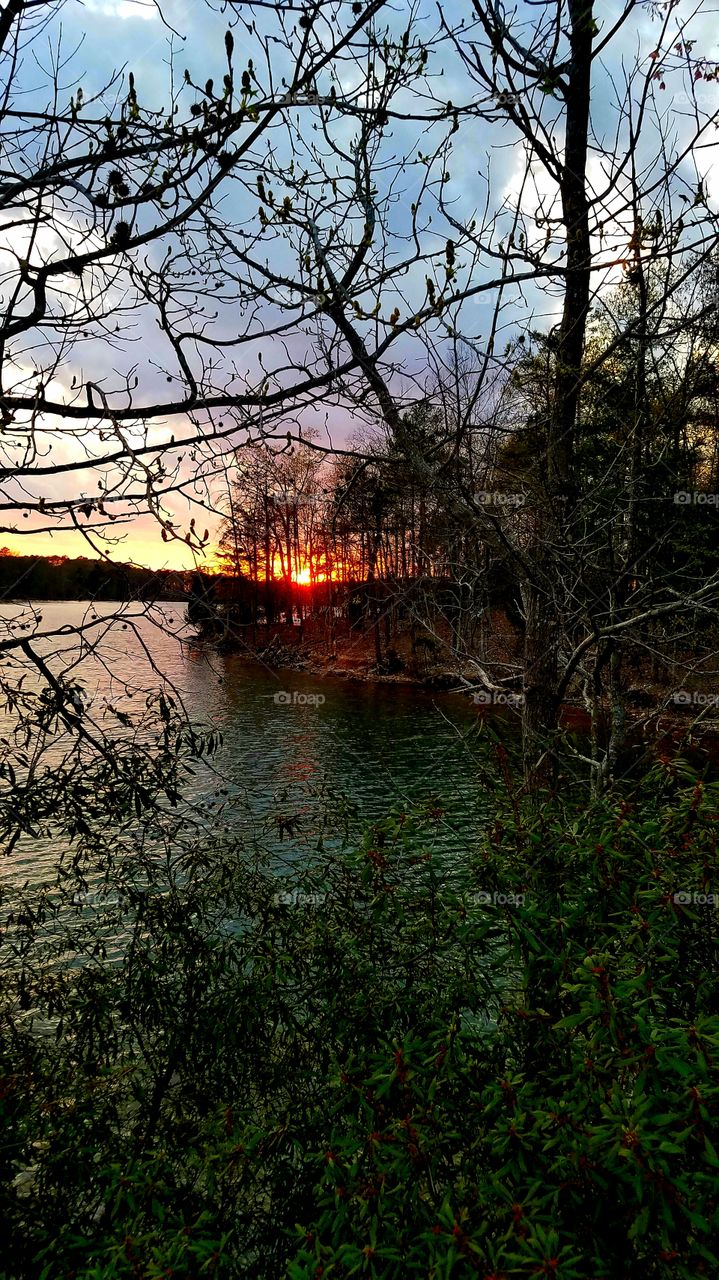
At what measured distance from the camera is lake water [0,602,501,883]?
3.83 meters

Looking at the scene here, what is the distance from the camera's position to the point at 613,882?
8.41 feet

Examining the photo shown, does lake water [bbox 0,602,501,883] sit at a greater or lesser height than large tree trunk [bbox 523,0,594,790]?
lesser

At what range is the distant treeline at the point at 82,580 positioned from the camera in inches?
106

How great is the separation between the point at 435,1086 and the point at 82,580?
2342 millimetres

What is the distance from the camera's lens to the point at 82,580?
2986 millimetres

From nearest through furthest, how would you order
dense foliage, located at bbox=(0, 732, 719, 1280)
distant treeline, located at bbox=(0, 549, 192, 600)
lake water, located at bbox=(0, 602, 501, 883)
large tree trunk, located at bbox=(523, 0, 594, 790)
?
dense foliage, located at bbox=(0, 732, 719, 1280) → distant treeline, located at bbox=(0, 549, 192, 600) → large tree trunk, located at bbox=(523, 0, 594, 790) → lake water, located at bbox=(0, 602, 501, 883)

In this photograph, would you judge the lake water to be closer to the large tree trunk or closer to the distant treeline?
the distant treeline

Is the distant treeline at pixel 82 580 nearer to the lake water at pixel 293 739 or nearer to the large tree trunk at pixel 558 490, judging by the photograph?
the lake water at pixel 293 739

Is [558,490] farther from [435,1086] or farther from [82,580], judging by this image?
[435,1086]

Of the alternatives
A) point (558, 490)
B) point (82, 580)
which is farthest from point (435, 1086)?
point (558, 490)

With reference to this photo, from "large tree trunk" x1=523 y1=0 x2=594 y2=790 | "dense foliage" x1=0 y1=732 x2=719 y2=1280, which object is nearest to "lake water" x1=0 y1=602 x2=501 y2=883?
"large tree trunk" x1=523 y1=0 x2=594 y2=790

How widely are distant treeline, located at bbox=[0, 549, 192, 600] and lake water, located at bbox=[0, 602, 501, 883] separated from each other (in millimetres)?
72

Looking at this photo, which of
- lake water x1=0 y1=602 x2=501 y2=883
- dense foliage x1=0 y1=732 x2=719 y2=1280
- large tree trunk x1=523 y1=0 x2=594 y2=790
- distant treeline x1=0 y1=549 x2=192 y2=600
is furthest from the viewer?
lake water x1=0 y1=602 x2=501 y2=883

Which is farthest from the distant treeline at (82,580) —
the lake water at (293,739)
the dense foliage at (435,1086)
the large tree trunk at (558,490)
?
the large tree trunk at (558,490)
